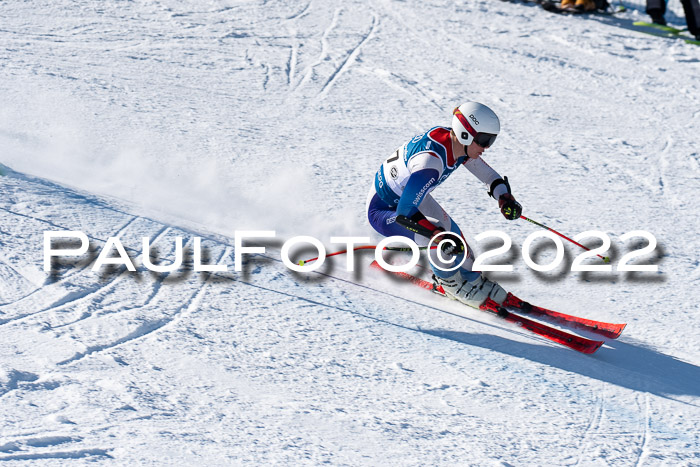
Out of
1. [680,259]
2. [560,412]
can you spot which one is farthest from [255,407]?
[680,259]

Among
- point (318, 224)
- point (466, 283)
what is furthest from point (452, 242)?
point (318, 224)

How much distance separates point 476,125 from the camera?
528cm

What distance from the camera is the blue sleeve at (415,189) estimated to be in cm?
536

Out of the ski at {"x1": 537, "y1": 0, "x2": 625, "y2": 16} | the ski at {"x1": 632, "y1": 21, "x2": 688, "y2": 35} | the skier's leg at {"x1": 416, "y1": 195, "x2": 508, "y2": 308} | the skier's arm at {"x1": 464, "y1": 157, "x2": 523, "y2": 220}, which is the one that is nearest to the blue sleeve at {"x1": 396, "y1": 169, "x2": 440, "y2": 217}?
the skier's leg at {"x1": 416, "y1": 195, "x2": 508, "y2": 308}

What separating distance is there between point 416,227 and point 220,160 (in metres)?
3.57

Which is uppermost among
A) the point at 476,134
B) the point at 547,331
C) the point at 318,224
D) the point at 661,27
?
the point at 661,27

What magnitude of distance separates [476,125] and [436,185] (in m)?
0.49

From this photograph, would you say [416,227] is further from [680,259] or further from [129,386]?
[680,259]

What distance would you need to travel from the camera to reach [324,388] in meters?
4.43

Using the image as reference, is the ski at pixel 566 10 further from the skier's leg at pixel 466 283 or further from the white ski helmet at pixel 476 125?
the white ski helmet at pixel 476 125

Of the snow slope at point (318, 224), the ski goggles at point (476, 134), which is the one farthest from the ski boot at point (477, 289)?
the ski goggles at point (476, 134)

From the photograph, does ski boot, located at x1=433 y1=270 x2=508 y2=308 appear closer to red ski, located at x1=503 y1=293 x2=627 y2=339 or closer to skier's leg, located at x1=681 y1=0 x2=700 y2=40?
red ski, located at x1=503 y1=293 x2=627 y2=339

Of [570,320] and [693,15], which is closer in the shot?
[570,320]

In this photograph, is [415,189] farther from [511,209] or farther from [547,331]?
[547,331]
